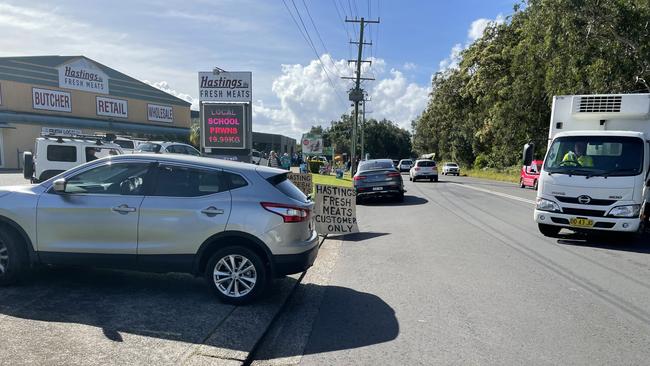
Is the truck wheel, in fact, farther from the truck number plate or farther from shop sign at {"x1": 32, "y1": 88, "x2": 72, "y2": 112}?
shop sign at {"x1": 32, "y1": 88, "x2": 72, "y2": 112}

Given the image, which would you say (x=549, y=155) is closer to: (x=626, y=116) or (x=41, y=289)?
(x=626, y=116)

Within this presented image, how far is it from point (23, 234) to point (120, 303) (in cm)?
148

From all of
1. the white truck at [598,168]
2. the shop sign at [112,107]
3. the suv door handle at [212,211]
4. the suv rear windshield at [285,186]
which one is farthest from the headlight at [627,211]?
the shop sign at [112,107]

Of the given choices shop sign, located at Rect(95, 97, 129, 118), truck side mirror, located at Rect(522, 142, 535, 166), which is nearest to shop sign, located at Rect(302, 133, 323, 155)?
shop sign, located at Rect(95, 97, 129, 118)

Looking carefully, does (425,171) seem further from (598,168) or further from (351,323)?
(351,323)

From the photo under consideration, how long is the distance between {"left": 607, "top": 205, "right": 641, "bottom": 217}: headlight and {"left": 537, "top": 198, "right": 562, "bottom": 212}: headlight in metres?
0.97

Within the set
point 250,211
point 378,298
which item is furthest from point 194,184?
point 378,298

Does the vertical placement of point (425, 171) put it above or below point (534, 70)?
below

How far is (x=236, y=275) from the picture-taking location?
214 inches

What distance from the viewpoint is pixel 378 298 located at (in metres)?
6.02

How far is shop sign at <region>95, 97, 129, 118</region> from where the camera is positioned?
4237cm

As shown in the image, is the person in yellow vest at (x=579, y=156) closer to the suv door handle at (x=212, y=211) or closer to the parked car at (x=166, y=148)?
the suv door handle at (x=212, y=211)

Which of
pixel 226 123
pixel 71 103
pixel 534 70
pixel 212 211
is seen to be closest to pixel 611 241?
pixel 212 211

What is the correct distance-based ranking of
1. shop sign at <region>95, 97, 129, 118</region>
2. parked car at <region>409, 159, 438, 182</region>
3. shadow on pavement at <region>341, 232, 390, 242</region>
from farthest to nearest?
shop sign at <region>95, 97, 129, 118</region>, parked car at <region>409, 159, 438, 182</region>, shadow on pavement at <region>341, 232, 390, 242</region>
